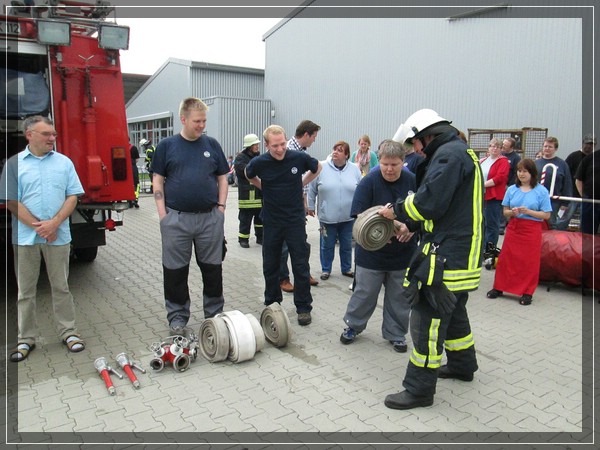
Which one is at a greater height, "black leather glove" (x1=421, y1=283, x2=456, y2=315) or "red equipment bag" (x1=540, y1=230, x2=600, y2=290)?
"black leather glove" (x1=421, y1=283, x2=456, y2=315)

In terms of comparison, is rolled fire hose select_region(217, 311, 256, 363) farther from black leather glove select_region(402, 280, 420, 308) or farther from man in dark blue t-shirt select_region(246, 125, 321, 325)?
black leather glove select_region(402, 280, 420, 308)

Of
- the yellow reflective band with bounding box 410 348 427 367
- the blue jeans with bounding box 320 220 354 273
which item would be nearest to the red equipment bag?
the blue jeans with bounding box 320 220 354 273

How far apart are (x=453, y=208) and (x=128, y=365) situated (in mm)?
2807

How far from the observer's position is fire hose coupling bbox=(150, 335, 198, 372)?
4023 millimetres

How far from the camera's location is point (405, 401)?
11.5ft

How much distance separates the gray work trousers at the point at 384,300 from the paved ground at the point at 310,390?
8.8 inches

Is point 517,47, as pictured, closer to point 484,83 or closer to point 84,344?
point 484,83

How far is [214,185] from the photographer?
4699 mm

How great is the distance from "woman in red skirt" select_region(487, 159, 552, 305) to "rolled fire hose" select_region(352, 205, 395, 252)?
8.29 ft

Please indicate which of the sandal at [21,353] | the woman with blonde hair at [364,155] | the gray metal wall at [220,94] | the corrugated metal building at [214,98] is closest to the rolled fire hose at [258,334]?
the sandal at [21,353]

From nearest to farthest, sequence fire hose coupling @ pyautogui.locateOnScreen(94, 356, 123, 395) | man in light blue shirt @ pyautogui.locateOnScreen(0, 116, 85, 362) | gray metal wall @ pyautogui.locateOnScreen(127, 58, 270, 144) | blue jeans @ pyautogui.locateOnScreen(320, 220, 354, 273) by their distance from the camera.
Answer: fire hose coupling @ pyautogui.locateOnScreen(94, 356, 123, 395)
man in light blue shirt @ pyautogui.locateOnScreen(0, 116, 85, 362)
blue jeans @ pyautogui.locateOnScreen(320, 220, 354, 273)
gray metal wall @ pyautogui.locateOnScreen(127, 58, 270, 144)

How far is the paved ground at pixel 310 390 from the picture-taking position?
3.21 m

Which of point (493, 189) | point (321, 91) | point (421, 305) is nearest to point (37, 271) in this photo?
point (421, 305)

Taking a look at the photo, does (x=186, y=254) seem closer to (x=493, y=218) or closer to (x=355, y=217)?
(x=355, y=217)
